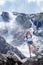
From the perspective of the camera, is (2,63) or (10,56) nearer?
(2,63)

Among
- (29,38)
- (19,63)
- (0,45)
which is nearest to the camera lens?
(19,63)

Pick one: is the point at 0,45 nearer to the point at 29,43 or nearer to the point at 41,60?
the point at 29,43

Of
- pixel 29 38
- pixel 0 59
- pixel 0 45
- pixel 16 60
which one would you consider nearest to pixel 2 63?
pixel 0 59

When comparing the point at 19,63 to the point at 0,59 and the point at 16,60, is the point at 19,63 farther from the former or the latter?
the point at 0,59

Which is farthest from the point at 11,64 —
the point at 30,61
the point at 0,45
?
the point at 0,45

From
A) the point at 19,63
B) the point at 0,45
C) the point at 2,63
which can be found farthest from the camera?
the point at 0,45

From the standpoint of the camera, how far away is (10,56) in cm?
3912

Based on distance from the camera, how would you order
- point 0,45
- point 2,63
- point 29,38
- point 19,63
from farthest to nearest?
point 0,45 < point 29,38 < point 19,63 < point 2,63

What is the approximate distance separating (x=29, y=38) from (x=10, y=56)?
703cm

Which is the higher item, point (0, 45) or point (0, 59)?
point (0, 59)

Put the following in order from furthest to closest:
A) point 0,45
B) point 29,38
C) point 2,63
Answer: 1. point 0,45
2. point 29,38
3. point 2,63

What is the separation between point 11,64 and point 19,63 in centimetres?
169

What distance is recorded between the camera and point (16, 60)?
3859cm

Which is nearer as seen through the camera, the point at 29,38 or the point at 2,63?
the point at 2,63
